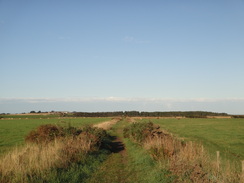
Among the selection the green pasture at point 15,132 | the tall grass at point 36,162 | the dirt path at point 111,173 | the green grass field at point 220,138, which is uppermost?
the tall grass at point 36,162

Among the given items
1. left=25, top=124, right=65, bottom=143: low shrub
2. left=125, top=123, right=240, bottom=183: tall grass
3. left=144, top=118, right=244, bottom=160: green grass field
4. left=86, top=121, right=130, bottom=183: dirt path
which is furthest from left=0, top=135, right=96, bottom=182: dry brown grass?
left=144, top=118, right=244, bottom=160: green grass field

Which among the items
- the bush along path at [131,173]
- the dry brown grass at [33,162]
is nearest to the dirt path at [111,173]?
the bush along path at [131,173]

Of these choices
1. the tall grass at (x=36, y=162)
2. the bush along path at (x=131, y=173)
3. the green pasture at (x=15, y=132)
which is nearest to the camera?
the tall grass at (x=36, y=162)

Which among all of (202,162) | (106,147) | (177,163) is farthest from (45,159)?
(106,147)

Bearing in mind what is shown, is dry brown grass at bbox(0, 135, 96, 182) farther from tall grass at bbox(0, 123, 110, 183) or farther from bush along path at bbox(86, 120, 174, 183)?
bush along path at bbox(86, 120, 174, 183)

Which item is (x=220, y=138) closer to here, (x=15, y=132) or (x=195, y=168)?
(x=195, y=168)

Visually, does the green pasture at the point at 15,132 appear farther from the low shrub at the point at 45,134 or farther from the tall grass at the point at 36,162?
the tall grass at the point at 36,162

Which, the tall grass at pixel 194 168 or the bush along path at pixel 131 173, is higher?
the tall grass at pixel 194 168

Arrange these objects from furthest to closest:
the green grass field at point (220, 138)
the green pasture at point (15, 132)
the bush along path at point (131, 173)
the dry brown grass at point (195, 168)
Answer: the green pasture at point (15, 132), the green grass field at point (220, 138), the bush along path at point (131, 173), the dry brown grass at point (195, 168)

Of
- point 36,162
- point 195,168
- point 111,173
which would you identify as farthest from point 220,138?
point 36,162

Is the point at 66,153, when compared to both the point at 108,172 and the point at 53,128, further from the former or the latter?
the point at 53,128

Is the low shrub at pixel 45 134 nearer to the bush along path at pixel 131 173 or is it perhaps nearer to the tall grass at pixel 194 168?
the bush along path at pixel 131 173

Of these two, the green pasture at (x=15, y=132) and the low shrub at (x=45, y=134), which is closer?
the low shrub at (x=45, y=134)

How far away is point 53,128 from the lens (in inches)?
843
